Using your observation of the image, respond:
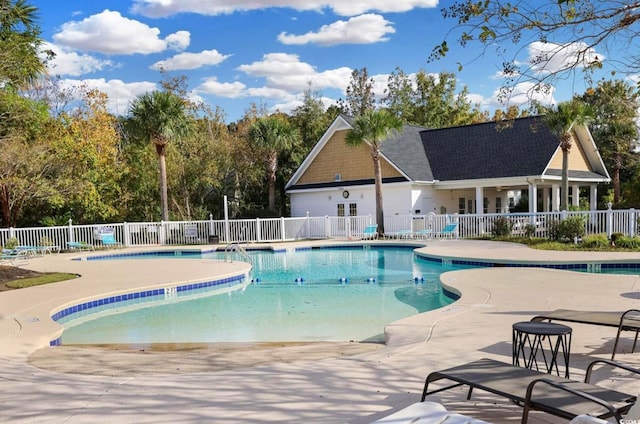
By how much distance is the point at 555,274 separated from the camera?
10.9 metres

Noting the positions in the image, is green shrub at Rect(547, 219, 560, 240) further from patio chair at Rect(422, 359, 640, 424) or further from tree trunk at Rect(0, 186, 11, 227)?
tree trunk at Rect(0, 186, 11, 227)

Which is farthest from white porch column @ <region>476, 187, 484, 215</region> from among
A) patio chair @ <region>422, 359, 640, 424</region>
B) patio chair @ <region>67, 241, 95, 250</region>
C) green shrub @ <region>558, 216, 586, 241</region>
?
patio chair @ <region>422, 359, 640, 424</region>

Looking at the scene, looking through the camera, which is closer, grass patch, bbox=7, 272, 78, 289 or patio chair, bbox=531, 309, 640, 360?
patio chair, bbox=531, 309, 640, 360

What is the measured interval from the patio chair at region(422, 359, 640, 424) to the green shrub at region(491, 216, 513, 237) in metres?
18.0

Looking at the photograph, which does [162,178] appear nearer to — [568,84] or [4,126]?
[4,126]

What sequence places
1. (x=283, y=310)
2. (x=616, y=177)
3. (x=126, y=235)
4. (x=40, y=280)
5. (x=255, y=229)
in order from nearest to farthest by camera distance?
(x=283, y=310) < (x=40, y=280) < (x=126, y=235) < (x=255, y=229) < (x=616, y=177)

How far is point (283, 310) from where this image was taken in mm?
10016

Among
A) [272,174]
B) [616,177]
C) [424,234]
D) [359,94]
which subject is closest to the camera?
[424,234]

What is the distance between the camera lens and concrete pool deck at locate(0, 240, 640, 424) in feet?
12.5

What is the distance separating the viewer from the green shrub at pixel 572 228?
58.3ft

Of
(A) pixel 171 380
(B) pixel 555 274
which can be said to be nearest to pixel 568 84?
(A) pixel 171 380

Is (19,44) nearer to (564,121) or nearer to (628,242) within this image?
(628,242)

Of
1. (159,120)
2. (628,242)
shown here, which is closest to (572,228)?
(628,242)

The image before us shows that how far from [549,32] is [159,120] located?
21.7 m
